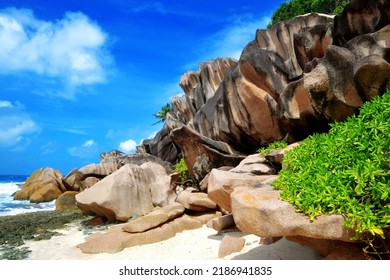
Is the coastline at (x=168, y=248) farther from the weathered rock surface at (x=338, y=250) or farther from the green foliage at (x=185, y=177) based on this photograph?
the green foliage at (x=185, y=177)

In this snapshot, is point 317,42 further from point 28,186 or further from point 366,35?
point 28,186

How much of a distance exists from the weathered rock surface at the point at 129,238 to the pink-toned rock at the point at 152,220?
0.11m

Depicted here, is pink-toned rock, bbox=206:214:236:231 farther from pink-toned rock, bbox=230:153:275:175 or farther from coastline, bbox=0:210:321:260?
pink-toned rock, bbox=230:153:275:175

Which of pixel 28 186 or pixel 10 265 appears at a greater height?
pixel 28 186

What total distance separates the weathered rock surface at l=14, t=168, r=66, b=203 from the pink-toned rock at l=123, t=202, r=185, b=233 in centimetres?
1693

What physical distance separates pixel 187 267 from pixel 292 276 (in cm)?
117

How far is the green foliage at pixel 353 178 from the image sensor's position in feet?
11.6

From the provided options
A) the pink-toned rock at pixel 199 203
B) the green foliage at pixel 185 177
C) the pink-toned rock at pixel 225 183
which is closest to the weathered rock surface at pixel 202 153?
the green foliage at pixel 185 177

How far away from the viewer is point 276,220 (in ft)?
13.1

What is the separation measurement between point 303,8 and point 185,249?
26.0m

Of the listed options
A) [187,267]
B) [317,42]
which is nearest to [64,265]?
[187,267]

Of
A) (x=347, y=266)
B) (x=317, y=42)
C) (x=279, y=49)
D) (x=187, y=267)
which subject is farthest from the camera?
(x=279, y=49)

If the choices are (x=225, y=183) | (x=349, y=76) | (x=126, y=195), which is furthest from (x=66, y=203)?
(x=349, y=76)

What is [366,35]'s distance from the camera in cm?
701
